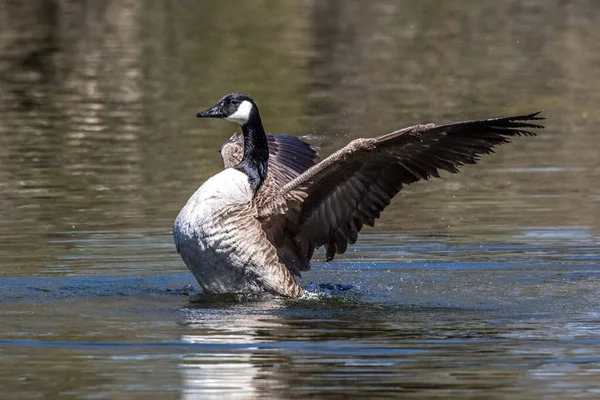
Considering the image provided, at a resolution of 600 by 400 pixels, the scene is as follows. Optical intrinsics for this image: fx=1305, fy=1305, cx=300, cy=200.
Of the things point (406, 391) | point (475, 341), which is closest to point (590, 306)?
point (475, 341)

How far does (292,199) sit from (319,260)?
7.62 ft

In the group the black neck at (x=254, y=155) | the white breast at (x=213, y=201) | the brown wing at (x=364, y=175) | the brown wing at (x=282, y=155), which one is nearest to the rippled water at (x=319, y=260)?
the brown wing at (x=282, y=155)

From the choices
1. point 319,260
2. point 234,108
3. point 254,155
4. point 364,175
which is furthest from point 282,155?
point 364,175

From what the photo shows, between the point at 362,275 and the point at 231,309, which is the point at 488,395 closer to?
the point at 231,309

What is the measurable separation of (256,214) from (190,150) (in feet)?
28.4

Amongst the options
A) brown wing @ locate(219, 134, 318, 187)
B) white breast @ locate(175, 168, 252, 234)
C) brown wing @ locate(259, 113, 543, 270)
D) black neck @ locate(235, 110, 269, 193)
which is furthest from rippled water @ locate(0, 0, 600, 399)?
black neck @ locate(235, 110, 269, 193)

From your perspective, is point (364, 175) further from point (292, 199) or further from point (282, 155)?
point (282, 155)

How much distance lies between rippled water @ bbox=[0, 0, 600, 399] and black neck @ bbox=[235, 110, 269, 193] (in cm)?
111

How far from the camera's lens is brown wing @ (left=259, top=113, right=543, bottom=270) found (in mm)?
10625

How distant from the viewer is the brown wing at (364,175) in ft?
34.9

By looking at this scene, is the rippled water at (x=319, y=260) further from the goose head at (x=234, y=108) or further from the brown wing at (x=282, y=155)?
the goose head at (x=234, y=108)

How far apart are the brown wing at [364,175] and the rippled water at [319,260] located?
1.86 feet

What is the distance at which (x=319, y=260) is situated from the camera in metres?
13.6

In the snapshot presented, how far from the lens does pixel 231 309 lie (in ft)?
35.4
